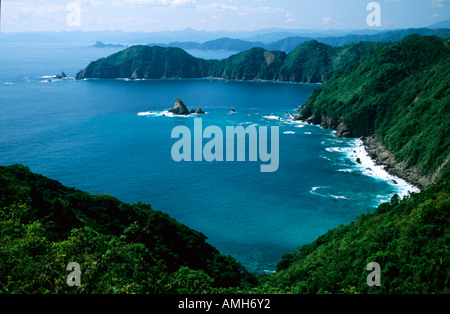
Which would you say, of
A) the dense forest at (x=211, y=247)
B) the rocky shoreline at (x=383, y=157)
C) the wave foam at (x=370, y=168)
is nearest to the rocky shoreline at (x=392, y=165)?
the rocky shoreline at (x=383, y=157)

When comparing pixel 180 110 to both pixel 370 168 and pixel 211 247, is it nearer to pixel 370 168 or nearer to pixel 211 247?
pixel 370 168

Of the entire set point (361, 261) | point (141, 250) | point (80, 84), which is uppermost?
point (80, 84)

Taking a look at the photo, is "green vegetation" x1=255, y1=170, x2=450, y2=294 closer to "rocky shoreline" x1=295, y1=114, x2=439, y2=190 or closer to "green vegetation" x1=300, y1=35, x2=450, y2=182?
"rocky shoreline" x1=295, y1=114, x2=439, y2=190

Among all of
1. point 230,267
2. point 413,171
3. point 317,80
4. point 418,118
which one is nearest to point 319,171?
point 413,171

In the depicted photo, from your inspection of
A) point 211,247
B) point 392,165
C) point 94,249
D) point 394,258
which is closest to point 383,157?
point 392,165

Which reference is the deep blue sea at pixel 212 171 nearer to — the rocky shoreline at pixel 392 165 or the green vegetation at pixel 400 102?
the rocky shoreline at pixel 392 165

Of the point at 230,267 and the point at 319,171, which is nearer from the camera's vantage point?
the point at 230,267
